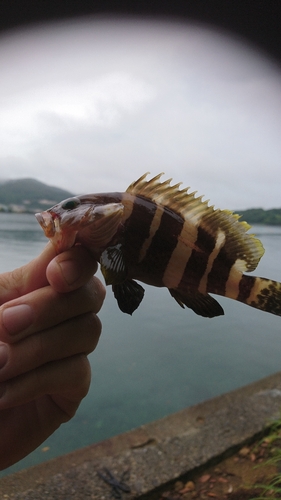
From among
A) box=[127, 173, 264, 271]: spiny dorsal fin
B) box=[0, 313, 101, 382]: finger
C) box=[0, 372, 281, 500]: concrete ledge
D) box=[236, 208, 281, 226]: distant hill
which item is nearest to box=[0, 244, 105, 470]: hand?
box=[0, 313, 101, 382]: finger

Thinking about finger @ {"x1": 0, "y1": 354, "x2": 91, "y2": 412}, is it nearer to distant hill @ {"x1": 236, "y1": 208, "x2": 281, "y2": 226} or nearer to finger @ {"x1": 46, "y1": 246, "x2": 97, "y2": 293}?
finger @ {"x1": 46, "y1": 246, "x2": 97, "y2": 293}

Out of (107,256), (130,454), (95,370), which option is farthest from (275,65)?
(130,454)

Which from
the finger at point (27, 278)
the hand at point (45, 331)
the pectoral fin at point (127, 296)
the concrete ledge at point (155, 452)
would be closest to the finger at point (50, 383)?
the hand at point (45, 331)

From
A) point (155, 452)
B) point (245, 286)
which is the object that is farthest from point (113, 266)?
point (155, 452)

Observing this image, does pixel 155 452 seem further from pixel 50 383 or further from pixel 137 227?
pixel 137 227

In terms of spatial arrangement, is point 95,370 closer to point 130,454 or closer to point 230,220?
point 130,454
